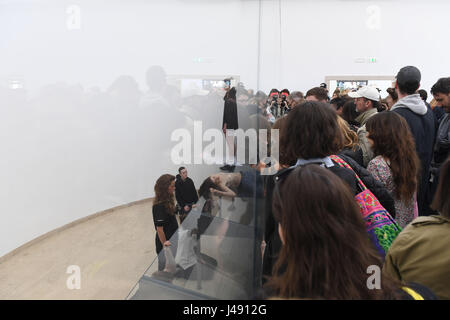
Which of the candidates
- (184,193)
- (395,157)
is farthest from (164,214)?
(395,157)

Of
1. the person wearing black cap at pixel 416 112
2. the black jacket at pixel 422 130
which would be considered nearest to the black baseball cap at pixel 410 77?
the person wearing black cap at pixel 416 112

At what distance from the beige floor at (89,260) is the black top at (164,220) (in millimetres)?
40

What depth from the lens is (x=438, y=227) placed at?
2.10 ft

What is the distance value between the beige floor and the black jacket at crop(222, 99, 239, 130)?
1514 mm

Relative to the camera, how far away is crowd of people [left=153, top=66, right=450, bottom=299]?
1.54ft

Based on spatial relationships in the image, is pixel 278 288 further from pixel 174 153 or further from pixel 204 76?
pixel 204 76

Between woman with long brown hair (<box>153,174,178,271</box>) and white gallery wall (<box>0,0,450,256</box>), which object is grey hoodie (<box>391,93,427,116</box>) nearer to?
white gallery wall (<box>0,0,450,256</box>)

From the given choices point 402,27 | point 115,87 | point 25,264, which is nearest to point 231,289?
point 25,264

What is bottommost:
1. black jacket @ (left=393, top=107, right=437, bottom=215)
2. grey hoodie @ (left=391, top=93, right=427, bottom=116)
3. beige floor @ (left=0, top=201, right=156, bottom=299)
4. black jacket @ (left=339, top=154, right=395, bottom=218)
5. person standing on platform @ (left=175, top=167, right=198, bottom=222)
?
beige floor @ (left=0, top=201, right=156, bottom=299)

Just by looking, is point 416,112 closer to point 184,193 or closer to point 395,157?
point 395,157

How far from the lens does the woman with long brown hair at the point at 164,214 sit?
107 centimetres

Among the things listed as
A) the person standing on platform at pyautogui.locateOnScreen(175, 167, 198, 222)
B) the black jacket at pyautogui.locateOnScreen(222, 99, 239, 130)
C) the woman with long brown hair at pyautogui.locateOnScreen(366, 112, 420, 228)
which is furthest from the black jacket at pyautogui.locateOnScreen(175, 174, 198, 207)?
the black jacket at pyautogui.locateOnScreen(222, 99, 239, 130)

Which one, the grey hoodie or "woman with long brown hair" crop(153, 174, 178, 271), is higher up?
the grey hoodie

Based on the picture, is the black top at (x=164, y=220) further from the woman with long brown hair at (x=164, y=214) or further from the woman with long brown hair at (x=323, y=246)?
the woman with long brown hair at (x=323, y=246)
